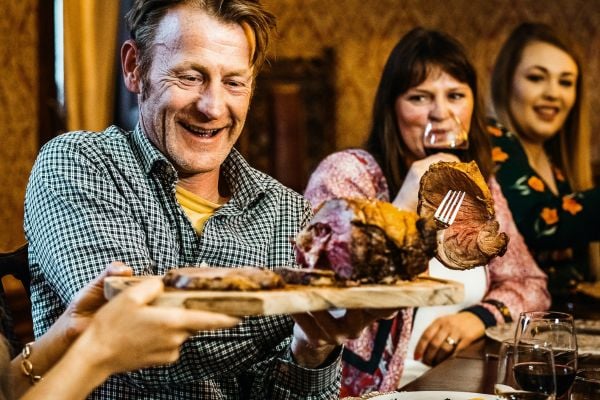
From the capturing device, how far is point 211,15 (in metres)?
1.80

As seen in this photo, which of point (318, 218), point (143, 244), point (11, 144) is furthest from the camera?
point (11, 144)

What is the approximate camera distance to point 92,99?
4117 mm

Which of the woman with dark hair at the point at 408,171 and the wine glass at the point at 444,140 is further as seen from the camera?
the woman with dark hair at the point at 408,171

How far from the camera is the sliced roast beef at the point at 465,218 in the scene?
160 cm

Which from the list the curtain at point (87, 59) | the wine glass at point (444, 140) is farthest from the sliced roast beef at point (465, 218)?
the curtain at point (87, 59)

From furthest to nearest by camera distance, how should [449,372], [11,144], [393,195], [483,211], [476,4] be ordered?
[476,4], [11,144], [393,195], [449,372], [483,211]

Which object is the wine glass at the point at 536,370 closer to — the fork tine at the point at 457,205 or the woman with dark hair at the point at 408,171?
the fork tine at the point at 457,205

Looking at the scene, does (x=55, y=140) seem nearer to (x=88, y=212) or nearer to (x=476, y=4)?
(x=88, y=212)

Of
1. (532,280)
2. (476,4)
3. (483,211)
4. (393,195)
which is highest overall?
(476,4)

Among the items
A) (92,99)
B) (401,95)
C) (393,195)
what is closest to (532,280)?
(393,195)

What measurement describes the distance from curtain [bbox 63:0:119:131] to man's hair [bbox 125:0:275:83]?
2287 millimetres

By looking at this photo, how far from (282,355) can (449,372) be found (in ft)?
1.53

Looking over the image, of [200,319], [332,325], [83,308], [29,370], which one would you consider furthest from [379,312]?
[29,370]

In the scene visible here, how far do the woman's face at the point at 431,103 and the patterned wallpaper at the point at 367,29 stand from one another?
2.69m
